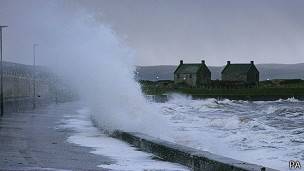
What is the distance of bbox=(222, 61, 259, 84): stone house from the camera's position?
410 ft

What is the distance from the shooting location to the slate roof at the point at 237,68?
125375 mm

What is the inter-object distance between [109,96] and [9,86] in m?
24.9

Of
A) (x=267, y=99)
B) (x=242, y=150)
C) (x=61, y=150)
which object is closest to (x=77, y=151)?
(x=61, y=150)

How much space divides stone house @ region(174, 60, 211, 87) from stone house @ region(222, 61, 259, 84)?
4.58 metres

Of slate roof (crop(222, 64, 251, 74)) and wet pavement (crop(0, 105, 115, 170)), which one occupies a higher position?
slate roof (crop(222, 64, 251, 74))

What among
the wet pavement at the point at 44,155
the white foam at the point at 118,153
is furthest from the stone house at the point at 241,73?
the wet pavement at the point at 44,155

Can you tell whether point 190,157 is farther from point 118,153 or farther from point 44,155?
point 44,155

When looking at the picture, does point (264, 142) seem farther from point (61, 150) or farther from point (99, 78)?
point (61, 150)

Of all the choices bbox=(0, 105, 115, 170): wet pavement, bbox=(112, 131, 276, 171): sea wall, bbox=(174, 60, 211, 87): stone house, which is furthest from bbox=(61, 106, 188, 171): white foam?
bbox=(174, 60, 211, 87): stone house

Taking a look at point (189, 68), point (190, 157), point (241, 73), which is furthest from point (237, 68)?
point (190, 157)

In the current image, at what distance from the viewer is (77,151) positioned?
1273 cm

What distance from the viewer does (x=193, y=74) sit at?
127 m

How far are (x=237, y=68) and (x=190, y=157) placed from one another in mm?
118748

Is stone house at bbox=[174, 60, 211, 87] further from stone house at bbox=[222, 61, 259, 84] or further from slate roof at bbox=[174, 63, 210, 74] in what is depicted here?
stone house at bbox=[222, 61, 259, 84]
